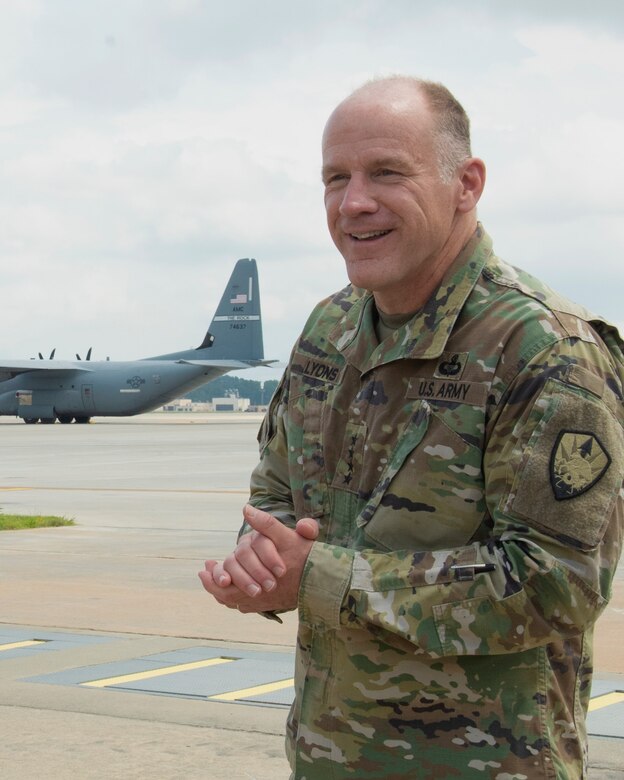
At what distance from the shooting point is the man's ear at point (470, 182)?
2.37 metres

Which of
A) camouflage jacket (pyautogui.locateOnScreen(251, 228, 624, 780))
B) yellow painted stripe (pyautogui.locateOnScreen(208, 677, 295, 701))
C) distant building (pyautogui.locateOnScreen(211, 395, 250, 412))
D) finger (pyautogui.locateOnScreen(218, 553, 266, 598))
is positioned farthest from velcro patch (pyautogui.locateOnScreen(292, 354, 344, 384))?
distant building (pyautogui.locateOnScreen(211, 395, 250, 412))

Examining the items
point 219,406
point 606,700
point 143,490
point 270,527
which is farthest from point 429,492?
point 219,406

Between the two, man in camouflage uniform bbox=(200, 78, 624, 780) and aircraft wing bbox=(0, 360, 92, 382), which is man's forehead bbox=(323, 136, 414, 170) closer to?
man in camouflage uniform bbox=(200, 78, 624, 780)

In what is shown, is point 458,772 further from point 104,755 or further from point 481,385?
point 104,755

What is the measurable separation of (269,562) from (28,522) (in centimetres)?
1219

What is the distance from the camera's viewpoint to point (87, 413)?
58.7 metres

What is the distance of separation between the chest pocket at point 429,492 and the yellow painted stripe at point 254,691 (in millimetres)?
4056

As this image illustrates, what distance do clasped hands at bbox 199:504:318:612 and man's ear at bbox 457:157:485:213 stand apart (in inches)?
27.1

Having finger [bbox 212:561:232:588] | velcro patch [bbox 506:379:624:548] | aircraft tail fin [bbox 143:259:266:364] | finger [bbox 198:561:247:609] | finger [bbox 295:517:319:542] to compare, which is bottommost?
finger [bbox 198:561:247:609]

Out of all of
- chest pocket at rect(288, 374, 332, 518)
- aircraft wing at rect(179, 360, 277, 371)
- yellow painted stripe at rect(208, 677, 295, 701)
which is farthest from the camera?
aircraft wing at rect(179, 360, 277, 371)

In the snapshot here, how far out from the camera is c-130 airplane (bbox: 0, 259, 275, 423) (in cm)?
5728

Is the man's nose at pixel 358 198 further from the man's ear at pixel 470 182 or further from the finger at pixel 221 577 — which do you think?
the finger at pixel 221 577

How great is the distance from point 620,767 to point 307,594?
325 cm

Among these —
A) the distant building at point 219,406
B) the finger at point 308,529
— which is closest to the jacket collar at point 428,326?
the finger at point 308,529
